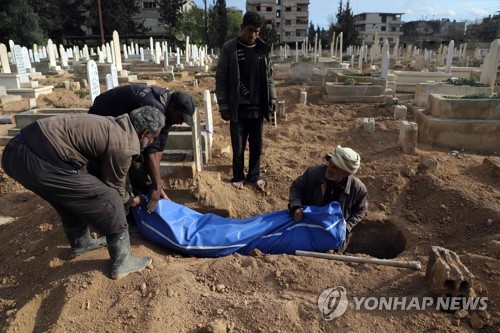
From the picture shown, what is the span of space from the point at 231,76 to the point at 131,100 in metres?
1.30

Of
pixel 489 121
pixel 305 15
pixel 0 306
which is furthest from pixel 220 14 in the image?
pixel 0 306

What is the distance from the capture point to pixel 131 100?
9.59ft

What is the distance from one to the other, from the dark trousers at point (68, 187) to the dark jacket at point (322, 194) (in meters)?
1.55

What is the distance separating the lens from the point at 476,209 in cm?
379

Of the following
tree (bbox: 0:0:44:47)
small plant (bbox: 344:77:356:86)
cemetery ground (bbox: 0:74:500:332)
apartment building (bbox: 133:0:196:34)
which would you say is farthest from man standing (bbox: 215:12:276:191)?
apartment building (bbox: 133:0:196:34)

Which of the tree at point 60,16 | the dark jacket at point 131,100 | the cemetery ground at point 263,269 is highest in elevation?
the tree at point 60,16

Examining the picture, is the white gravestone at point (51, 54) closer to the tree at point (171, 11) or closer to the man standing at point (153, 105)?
the man standing at point (153, 105)

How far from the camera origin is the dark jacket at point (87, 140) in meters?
2.22

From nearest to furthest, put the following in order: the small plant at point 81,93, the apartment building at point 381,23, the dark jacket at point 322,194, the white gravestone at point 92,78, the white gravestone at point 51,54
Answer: the dark jacket at point 322,194 → the white gravestone at point 92,78 → the small plant at point 81,93 → the white gravestone at point 51,54 → the apartment building at point 381,23

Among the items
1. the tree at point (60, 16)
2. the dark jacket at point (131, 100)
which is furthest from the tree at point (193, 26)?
the dark jacket at point (131, 100)

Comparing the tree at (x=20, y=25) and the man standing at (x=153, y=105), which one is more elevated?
the tree at (x=20, y=25)

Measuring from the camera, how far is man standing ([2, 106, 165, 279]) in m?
2.21

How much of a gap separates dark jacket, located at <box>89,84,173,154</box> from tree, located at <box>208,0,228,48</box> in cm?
4119
